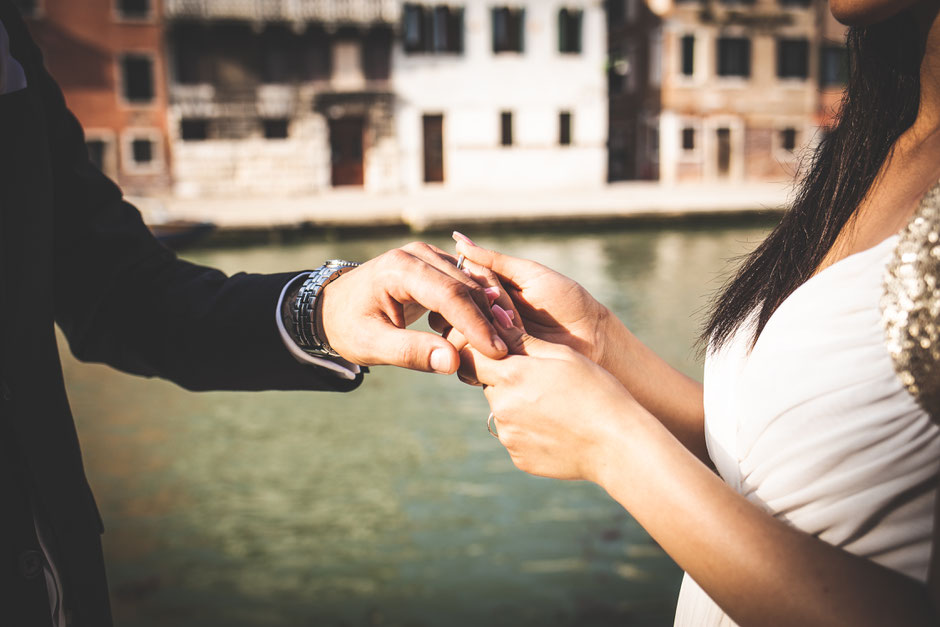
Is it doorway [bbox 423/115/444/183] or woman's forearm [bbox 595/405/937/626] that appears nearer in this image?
woman's forearm [bbox 595/405/937/626]

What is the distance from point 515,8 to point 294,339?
74.5 feet

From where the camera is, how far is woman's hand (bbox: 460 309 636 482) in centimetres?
107

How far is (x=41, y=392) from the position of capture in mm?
1146

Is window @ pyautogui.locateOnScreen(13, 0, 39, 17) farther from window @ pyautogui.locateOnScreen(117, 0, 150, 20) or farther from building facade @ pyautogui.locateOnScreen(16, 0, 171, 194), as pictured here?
window @ pyautogui.locateOnScreen(117, 0, 150, 20)

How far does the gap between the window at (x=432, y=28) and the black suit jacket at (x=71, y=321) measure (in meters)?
21.9

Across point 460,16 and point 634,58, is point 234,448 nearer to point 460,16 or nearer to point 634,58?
point 460,16

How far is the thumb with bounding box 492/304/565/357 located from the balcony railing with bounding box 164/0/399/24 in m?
21.9

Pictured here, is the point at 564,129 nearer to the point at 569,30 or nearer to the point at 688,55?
the point at 569,30

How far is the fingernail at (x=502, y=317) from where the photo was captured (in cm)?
140

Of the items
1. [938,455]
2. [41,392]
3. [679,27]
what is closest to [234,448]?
[41,392]

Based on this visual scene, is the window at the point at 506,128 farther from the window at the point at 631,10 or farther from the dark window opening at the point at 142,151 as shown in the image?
the dark window opening at the point at 142,151

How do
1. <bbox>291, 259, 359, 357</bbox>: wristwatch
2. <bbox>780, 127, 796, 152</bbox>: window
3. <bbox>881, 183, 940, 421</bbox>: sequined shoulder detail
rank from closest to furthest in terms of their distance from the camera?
<bbox>881, 183, 940, 421</bbox>: sequined shoulder detail, <bbox>291, 259, 359, 357</bbox>: wristwatch, <bbox>780, 127, 796, 152</bbox>: window

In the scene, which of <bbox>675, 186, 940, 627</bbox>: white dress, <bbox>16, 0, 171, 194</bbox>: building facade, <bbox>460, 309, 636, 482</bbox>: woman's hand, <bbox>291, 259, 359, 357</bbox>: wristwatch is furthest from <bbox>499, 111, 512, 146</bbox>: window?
<bbox>675, 186, 940, 627</bbox>: white dress

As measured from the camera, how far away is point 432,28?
73.2ft
